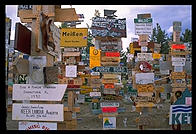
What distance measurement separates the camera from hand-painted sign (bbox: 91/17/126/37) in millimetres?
6969

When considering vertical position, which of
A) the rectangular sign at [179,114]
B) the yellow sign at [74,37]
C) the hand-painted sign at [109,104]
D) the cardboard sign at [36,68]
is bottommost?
the hand-painted sign at [109,104]

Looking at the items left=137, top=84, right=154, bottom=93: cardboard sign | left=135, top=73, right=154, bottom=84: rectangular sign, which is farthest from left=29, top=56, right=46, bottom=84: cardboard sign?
left=137, top=84, right=154, bottom=93: cardboard sign

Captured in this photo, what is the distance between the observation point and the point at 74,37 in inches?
279

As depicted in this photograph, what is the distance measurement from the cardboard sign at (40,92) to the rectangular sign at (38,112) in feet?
0.37

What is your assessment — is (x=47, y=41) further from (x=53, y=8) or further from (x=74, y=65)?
(x=74, y=65)

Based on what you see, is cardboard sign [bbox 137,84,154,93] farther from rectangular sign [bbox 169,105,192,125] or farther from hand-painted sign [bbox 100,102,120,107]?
rectangular sign [bbox 169,105,192,125]

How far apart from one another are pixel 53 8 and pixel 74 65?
3.91 meters

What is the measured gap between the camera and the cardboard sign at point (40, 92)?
10.8 ft

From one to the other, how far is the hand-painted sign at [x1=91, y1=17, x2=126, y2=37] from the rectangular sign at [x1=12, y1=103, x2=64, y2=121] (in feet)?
13.2

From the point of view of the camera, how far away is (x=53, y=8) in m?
3.61

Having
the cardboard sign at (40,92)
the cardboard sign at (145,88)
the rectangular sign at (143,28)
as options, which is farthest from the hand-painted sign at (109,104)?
the cardboard sign at (40,92)

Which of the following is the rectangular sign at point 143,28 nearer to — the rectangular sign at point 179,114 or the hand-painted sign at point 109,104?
the hand-painted sign at point 109,104
